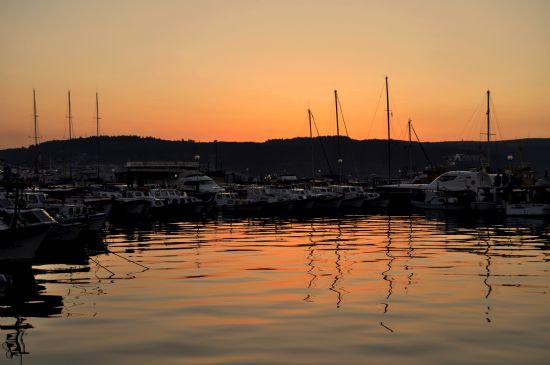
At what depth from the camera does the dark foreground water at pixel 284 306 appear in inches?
685

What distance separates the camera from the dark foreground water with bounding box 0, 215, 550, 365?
57.1 feet

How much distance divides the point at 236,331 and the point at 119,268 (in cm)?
1560

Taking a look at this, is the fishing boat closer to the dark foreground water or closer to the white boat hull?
the dark foreground water

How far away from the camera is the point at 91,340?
18.8 metres

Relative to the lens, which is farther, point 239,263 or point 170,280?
point 239,263

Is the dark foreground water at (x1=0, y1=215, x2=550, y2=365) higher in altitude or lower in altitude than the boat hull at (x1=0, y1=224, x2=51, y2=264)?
lower

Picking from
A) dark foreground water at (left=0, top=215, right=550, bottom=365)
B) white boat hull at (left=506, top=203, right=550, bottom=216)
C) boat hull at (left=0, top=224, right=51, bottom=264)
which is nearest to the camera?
dark foreground water at (left=0, top=215, right=550, bottom=365)

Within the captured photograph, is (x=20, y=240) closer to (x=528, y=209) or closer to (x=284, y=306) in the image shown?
(x=284, y=306)

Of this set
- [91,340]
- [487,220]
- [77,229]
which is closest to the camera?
[91,340]

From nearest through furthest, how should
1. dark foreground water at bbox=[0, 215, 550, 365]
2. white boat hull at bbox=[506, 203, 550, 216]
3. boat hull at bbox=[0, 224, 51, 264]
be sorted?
dark foreground water at bbox=[0, 215, 550, 365]
boat hull at bbox=[0, 224, 51, 264]
white boat hull at bbox=[506, 203, 550, 216]

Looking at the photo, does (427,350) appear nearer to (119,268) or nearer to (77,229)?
(119,268)

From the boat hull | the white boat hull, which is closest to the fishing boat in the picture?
the boat hull

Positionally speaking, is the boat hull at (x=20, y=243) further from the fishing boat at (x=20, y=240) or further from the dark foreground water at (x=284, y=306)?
the dark foreground water at (x=284, y=306)

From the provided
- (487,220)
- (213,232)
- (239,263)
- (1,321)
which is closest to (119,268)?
(239,263)
